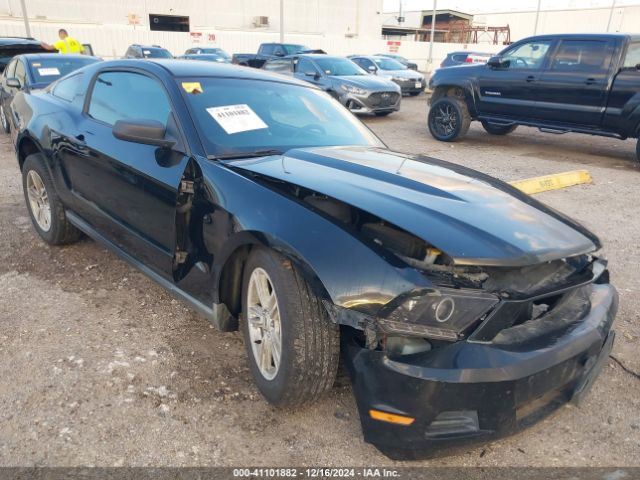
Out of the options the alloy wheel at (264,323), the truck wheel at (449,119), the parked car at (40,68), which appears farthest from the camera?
the truck wheel at (449,119)

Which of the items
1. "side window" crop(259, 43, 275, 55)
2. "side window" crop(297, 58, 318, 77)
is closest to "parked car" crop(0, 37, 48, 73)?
"side window" crop(297, 58, 318, 77)

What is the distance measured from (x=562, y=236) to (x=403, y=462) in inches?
45.8

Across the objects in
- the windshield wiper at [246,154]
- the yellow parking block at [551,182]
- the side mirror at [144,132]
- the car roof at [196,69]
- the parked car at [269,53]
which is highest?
the car roof at [196,69]

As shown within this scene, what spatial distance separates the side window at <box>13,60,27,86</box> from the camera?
25.6 feet

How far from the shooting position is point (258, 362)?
2.46 metres

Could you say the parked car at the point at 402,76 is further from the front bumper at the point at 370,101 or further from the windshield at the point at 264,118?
the windshield at the point at 264,118

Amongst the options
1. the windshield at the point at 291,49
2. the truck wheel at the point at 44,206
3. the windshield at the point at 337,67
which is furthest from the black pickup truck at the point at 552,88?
the windshield at the point at 291,49

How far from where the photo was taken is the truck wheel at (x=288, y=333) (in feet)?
6.88

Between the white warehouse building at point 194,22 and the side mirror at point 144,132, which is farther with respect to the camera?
the white warehouse building at point 194,22

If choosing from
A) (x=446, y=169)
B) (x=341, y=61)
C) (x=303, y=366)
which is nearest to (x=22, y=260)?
(x=303, y=366)

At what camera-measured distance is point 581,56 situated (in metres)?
8.33

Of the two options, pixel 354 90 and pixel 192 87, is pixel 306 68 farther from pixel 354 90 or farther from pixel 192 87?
pixel 192 87

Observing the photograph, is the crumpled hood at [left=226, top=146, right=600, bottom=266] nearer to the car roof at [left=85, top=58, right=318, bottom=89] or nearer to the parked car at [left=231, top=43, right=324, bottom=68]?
the car roof at [left=85, top=58, right=318, bottom=89]

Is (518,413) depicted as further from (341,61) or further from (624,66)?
(341,61)
